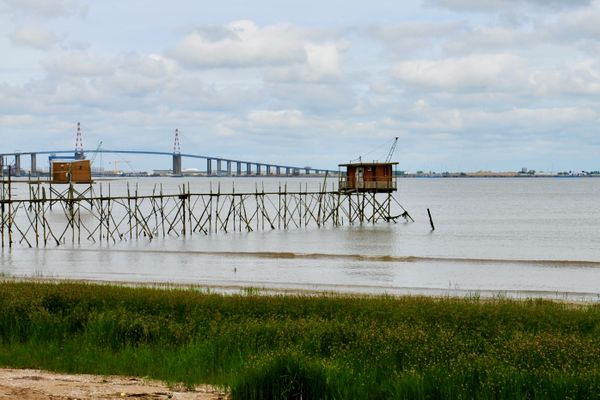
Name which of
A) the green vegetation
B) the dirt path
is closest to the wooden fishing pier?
the green vegetation

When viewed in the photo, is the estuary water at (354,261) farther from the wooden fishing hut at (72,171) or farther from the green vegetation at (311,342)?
the wooden fishing hut at (72,171)

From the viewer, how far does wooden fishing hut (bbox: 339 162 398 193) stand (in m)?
61.6

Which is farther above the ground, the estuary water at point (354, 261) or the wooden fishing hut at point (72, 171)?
the wooden fishing hut at point (72, 171)

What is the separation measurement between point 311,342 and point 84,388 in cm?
416

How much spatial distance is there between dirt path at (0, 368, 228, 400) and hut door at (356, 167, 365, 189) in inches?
1970

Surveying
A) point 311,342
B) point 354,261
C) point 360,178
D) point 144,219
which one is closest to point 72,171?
point 144,219

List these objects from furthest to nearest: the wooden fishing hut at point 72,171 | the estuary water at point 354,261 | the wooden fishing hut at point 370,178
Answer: the wooden fishing hut at point 72,171
the wooden fishing hut at point 370,178
the estuary water at point 354,261

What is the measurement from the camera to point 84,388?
11312 mm

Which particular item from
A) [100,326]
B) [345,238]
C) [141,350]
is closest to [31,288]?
[100,326]

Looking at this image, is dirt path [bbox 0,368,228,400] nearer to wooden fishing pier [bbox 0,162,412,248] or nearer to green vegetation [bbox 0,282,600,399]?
green vegetation [bbox 0,282,600,399]

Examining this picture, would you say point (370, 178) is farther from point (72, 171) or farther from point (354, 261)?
point (72, 171)

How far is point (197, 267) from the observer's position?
36531 millimetres

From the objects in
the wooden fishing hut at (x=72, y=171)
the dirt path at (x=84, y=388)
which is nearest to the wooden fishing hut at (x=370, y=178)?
the wooden fishing hut at (x=72, y=171)

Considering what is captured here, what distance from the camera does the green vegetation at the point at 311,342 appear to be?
10.8 meters
